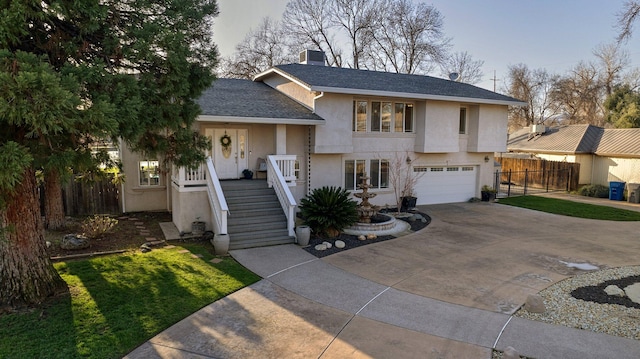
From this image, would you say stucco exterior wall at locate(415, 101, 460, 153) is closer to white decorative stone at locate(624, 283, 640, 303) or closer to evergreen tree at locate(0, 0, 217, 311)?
white decorative stone at locate(624, 283, 640, 303)

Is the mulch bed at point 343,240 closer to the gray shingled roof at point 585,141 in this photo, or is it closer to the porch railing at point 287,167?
the porch railing at point 287,167

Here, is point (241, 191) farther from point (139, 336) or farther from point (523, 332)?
point (523, 332)

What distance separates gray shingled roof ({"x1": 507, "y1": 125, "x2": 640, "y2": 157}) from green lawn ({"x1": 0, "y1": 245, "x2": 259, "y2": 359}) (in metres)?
23.4

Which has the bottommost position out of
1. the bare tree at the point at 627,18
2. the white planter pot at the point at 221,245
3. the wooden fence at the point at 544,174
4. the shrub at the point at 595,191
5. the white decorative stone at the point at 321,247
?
the white decorative stone at the point at 321,247

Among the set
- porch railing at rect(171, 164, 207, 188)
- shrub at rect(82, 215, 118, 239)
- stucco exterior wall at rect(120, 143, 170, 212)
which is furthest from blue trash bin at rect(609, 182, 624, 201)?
shrub at rect(82, 215, 118, 239)

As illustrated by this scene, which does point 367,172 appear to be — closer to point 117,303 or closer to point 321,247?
point 321,247

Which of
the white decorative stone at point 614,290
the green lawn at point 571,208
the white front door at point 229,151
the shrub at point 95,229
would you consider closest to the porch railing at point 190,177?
the white front door at point 229,151

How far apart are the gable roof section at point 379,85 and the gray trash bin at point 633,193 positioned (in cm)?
830

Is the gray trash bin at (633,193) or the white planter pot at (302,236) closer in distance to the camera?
the white planter pot at (302,236)

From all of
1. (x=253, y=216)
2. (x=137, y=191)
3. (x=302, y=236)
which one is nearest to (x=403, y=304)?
(x=302, y=236)

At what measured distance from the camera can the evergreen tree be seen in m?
4.72

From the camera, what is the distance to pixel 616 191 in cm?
2098

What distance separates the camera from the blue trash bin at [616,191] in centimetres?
2089

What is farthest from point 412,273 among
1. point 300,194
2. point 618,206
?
point 618,206
